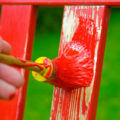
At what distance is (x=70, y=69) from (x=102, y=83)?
1469mm

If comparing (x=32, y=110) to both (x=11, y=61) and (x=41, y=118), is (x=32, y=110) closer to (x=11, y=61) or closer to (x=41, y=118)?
(x=41, y=118)

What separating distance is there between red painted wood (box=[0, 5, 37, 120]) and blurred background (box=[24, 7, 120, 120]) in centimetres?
108

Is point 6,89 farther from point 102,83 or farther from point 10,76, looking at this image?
point 102,83


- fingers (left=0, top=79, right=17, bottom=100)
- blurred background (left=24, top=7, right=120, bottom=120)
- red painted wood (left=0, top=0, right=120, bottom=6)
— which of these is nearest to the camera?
fingers (left=0, top=79, right=17, bottom=100)

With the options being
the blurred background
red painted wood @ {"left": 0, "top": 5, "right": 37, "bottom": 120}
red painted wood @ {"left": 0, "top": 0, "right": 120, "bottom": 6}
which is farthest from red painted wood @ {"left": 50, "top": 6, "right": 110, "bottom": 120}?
the blurred background

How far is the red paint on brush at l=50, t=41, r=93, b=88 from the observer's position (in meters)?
0.52

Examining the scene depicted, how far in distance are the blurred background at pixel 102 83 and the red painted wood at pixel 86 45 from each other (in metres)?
1.17

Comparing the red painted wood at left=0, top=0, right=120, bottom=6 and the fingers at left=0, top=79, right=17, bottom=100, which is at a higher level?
the red painted wood at left=0, top=0, right=120, bottom=6

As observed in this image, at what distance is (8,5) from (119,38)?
171 centimetres

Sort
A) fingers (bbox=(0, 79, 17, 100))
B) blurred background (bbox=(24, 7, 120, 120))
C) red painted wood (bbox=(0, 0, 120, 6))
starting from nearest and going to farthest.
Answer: fingers (bbox=(0, 79, 17, 100)), red painted wood (bbox=(0, 0, 120, 6)), blurred background (bbox=(24, 7, 120, 120))

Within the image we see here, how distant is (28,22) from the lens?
2.17 feet

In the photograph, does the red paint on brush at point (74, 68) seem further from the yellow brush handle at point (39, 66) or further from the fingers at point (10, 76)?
the fingers at point (10, 76)

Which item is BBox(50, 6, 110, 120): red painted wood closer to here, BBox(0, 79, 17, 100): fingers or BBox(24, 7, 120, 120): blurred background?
BBox(0, 79, 17, 100): fingers

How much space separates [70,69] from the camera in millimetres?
534
